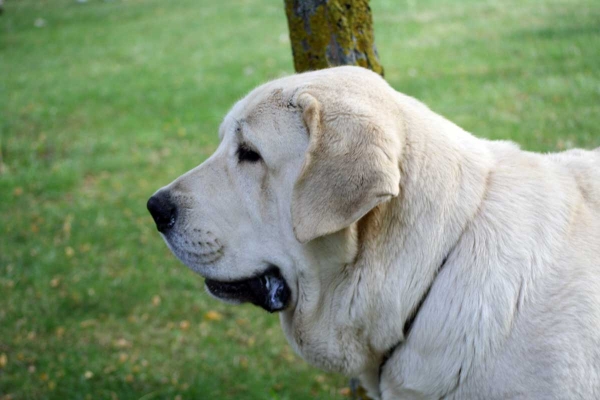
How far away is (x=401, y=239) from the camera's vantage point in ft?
8.48

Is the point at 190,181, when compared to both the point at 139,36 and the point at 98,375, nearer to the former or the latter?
the point at 98,375

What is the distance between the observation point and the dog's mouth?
291 centimetres

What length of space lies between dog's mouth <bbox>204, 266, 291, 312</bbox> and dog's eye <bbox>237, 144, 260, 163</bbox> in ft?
1.62

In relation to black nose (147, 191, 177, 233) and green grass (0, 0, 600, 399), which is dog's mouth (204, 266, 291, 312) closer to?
black nose (147, 191, 177, 233)

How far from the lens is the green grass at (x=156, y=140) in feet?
16.6

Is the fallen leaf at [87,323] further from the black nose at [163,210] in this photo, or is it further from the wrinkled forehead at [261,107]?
the wrinkled forehead at [261,107]

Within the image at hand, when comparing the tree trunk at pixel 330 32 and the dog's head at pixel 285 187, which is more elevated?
the tree trunk at pixel 330 32

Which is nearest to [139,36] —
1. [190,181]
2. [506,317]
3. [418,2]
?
[418,2]

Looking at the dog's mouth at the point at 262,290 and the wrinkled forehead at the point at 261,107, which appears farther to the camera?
the dog's mouth at the point at 262,290

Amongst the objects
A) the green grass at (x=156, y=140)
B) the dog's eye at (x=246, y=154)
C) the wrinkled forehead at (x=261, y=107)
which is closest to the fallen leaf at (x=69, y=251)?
the green grass at (x=156, y=140)

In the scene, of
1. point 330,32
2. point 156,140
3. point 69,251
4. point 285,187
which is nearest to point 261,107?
point 285,187

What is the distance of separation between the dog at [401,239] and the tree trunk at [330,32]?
0.93m

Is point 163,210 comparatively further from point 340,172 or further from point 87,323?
point 87,323

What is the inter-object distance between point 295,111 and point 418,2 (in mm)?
15089
